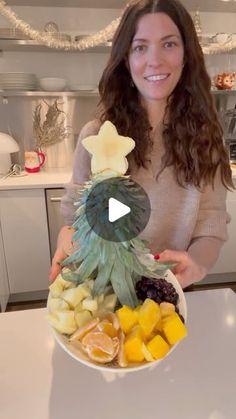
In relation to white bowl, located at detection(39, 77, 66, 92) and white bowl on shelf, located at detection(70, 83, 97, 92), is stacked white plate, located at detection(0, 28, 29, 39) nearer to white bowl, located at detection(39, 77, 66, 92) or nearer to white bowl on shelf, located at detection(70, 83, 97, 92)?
white bowl, located at detection(39, 77, 66, 92)

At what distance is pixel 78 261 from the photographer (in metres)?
0.56

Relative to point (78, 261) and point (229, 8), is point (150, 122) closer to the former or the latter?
point (78, 261)

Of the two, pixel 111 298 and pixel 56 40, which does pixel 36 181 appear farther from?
pixel 111 298

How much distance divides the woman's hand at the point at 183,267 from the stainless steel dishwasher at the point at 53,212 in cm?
124

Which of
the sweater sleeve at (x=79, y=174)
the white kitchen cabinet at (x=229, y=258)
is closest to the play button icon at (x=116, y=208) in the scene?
the sweater sleeve at (x=79, y=174)

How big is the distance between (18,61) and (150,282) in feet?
6.98

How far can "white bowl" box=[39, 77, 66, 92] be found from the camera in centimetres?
201

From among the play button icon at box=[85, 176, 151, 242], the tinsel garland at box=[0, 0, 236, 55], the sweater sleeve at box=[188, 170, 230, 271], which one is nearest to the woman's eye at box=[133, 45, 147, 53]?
the sweater sleeve at box=[188, 170, 230, 271]

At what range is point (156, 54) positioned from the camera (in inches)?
30.8

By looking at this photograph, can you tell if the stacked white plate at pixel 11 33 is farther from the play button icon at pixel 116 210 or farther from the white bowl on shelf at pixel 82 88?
the play button icon at pixel 116 210

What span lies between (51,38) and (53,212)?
1027 mm


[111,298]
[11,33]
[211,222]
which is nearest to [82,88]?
[11,33]

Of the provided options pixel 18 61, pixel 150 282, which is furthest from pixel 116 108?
pixel 18 61

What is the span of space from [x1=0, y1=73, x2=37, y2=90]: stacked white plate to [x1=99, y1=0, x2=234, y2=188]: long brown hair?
1.25 meters
